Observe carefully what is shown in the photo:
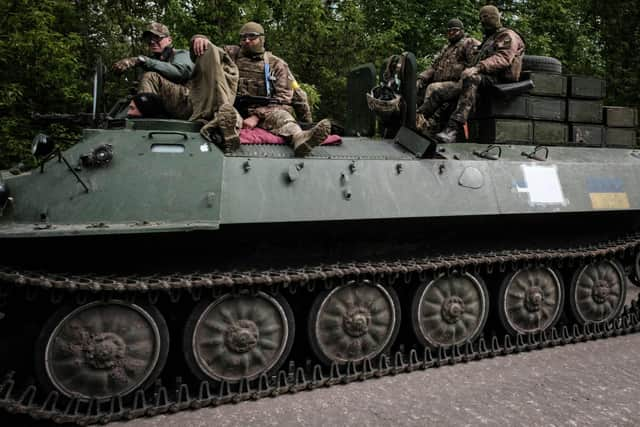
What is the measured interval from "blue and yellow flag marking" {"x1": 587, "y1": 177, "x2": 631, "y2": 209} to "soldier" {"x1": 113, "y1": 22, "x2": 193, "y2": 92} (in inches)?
173

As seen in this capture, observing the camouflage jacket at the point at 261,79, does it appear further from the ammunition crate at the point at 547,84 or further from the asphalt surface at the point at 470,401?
the asphalt surface at the point at 470,401

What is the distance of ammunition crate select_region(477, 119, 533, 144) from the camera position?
651 centimetres

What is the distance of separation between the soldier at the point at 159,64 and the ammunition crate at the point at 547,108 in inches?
151

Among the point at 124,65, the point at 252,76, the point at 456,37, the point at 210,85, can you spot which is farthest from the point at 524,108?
the point at 124,65

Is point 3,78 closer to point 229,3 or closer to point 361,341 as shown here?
point 229,3

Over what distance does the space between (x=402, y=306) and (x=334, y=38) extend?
8.19 meters

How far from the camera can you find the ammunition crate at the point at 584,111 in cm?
697

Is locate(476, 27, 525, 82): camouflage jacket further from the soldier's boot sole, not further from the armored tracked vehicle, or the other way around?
the soldier's boot sole

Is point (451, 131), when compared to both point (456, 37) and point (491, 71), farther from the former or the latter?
point (456, 37)

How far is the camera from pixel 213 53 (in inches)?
208

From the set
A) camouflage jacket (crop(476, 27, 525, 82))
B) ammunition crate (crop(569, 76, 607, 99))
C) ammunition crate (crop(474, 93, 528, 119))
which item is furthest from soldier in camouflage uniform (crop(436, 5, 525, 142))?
ammunition crate (crop(569, 76, 607, 99))

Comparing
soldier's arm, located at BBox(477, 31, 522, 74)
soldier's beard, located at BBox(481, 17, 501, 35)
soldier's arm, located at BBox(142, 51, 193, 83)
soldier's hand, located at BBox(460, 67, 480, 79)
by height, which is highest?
soldier's beard, located at BBox(481, 17, 501, 35)

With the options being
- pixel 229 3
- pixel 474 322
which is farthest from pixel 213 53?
pixel 229 3

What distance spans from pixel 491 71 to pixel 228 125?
10.8 ft
